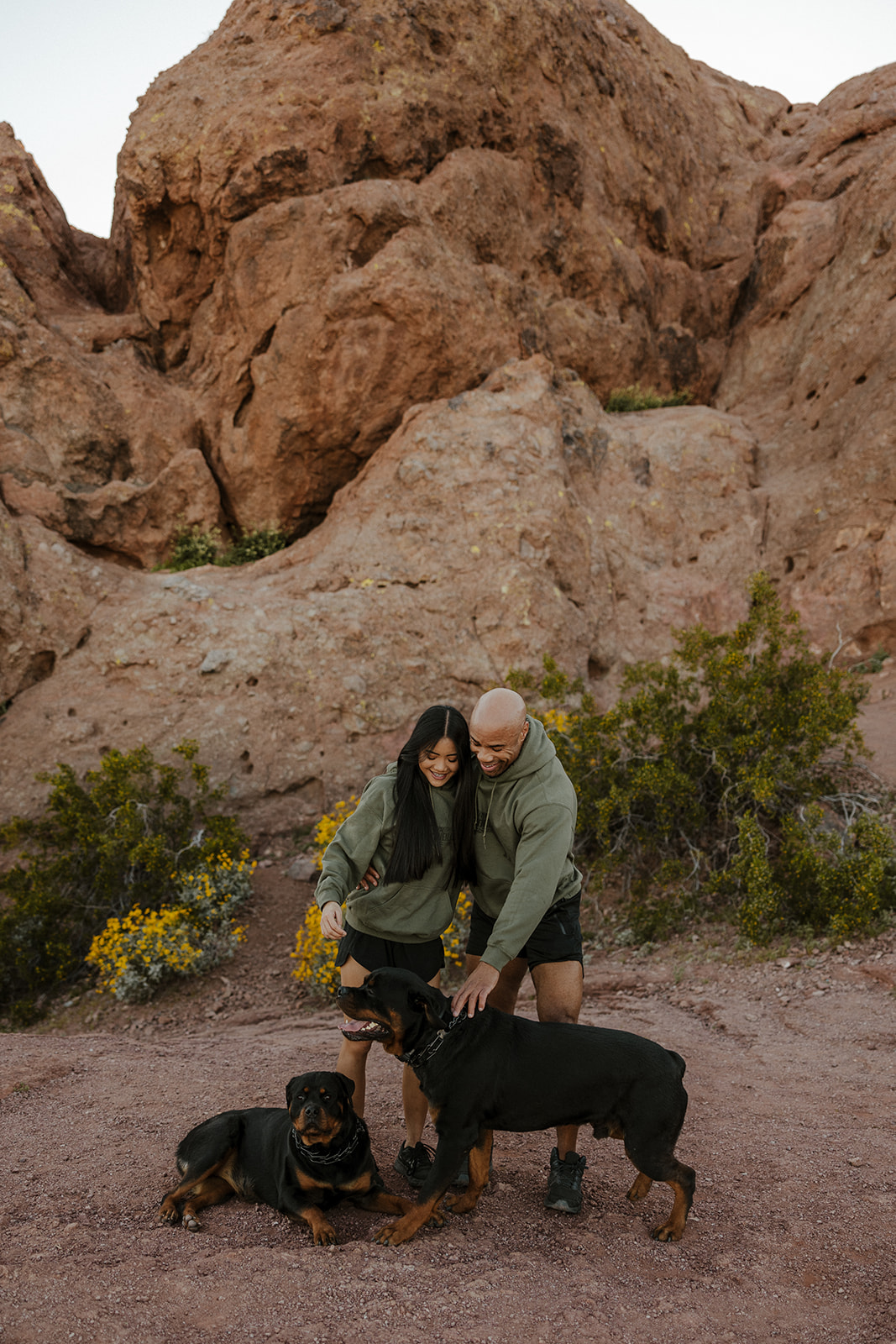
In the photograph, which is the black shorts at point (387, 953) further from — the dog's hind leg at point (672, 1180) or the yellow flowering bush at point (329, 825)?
the yellow flowering bush at point (329, 825)

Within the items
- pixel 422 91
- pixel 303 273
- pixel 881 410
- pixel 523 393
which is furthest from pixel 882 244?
pixel 303 273

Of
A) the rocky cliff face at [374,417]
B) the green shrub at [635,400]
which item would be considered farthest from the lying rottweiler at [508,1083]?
the green shrub at [635,400]

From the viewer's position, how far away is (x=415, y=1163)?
2795 mm

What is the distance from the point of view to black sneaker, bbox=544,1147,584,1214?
2592 millimetres

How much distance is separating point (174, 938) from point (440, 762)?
4.04m

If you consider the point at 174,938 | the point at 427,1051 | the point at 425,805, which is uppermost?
the point at 425,805

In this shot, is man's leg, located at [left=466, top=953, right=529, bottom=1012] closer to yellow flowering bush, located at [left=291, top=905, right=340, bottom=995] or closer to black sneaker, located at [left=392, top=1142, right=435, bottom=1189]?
black sneaker, located at [left=392, top=1142, right=435, bottom=1189]

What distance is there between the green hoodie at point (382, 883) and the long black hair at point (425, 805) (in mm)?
30

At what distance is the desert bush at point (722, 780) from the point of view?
6.07m

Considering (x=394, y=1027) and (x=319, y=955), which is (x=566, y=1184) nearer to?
(x=394, y=1027)

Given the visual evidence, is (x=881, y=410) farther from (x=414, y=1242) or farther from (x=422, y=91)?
(x=414, y=1242)

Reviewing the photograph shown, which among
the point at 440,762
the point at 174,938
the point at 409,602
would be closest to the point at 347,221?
the point at 409,602

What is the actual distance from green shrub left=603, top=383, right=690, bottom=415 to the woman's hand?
37.5ft

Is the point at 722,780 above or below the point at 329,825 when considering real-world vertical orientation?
above
